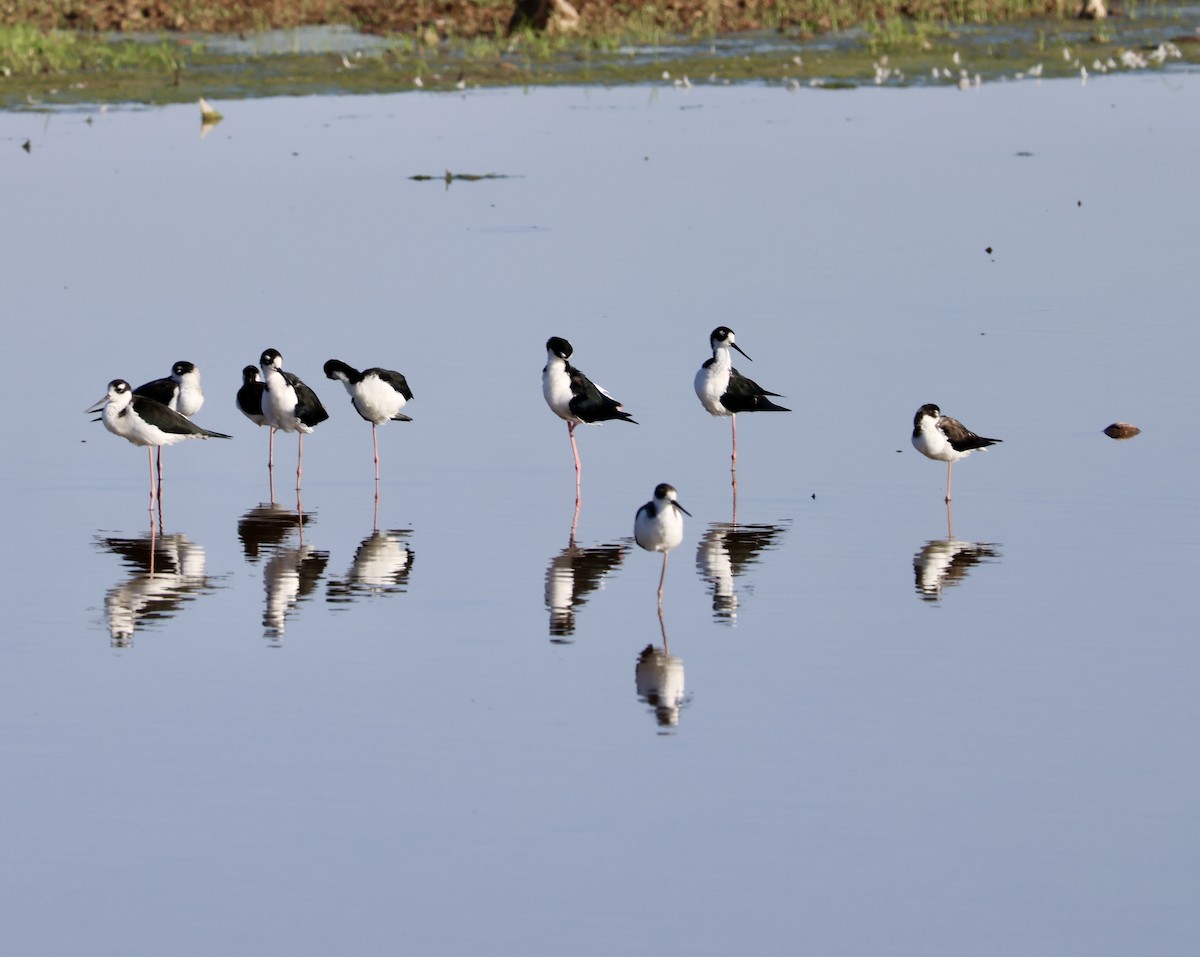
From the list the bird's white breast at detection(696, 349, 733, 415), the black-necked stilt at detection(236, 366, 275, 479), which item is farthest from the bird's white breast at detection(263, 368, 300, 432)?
the bird's white breast at detection(696, 349, 733, 415)

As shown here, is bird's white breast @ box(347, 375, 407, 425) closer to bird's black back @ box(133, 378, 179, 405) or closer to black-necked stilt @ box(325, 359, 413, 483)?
black-necked stilt @ box(325, 359, 413, 483)

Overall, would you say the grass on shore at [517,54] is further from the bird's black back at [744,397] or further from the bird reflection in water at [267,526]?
the bird reflection in water at [267,526]

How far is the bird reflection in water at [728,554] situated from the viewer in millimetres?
9719

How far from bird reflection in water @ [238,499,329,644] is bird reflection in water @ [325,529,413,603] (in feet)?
0.46

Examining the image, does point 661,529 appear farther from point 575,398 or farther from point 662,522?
point 575,398

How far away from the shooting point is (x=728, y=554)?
10.5 metres

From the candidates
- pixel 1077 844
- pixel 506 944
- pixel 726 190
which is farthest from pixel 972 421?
pixel 726 190

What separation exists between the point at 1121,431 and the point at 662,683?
4.77m

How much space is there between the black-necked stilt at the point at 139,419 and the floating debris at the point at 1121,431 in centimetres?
504

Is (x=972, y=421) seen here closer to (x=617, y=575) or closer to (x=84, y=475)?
(x=617, y=575)

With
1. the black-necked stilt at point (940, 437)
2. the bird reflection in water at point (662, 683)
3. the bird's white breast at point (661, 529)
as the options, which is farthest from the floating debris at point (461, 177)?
the bird reflection in water at point (662, 683)

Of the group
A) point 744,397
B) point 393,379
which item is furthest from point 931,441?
point 393,379

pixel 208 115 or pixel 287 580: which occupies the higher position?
pixel 208 115

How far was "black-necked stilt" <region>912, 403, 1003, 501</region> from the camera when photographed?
37.9 ft
